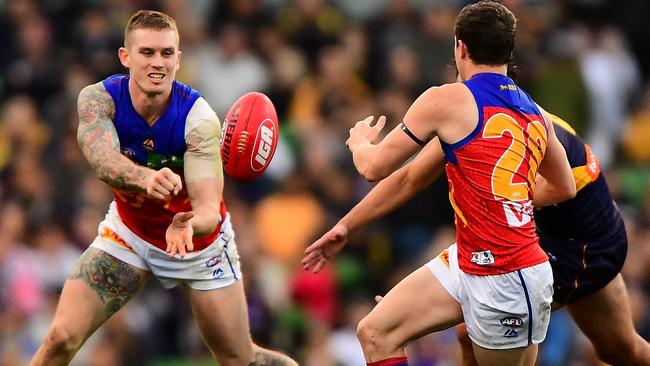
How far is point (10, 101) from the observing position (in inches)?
550

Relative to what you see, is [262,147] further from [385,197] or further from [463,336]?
[463,336]

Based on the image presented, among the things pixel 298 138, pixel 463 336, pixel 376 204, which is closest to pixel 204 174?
pixel 376 204

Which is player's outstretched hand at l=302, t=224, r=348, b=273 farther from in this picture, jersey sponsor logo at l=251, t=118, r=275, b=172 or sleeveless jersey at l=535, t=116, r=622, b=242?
sleeveless jersey at l=535, t=116, r=622, b=242

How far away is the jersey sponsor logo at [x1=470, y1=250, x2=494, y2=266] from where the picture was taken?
22.6ft

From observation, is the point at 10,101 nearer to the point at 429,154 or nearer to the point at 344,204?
the point at 344,204

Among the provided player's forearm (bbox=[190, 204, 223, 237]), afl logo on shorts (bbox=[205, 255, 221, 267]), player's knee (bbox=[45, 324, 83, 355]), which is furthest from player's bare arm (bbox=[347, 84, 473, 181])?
player's knee (bbox=[45, 324, 83, 355])

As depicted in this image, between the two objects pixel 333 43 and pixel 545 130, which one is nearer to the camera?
pixel 545 130

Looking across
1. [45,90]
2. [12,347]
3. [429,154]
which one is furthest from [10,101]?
[429,154]

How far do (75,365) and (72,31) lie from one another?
4.25 metres

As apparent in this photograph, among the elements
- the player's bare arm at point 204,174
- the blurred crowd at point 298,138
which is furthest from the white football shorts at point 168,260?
the blurred crowd at point 298,138

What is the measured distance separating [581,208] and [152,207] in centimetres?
248

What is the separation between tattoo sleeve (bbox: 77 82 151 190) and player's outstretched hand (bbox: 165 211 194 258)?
1.08ft

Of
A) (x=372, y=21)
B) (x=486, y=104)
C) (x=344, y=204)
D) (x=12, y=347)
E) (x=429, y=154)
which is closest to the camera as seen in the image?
(x=486, y=104)

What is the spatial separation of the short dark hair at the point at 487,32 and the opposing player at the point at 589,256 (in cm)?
97
